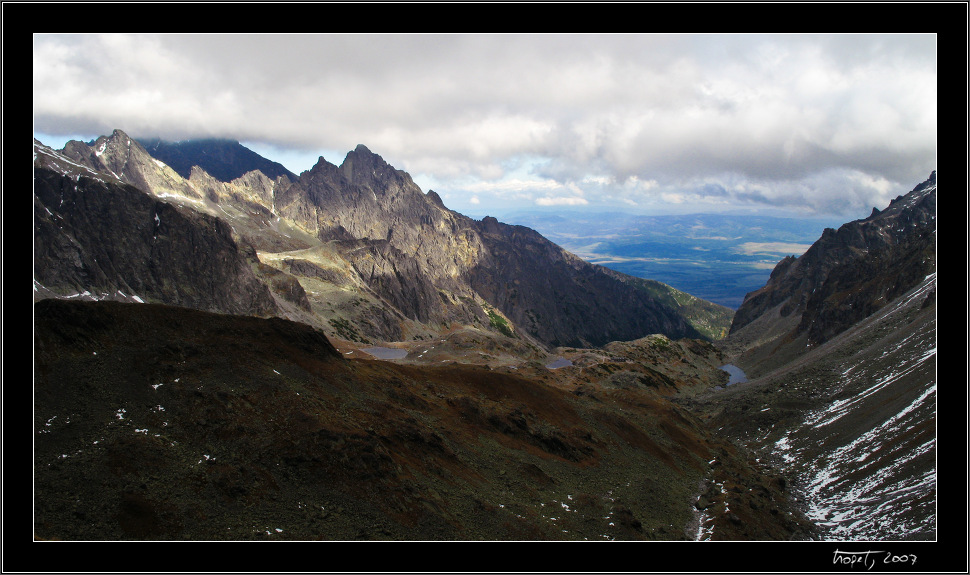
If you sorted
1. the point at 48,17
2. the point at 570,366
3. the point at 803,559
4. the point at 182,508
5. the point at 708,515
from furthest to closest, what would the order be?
the point at 570,366 → the point at 708,515 → the point at 182,508 → the point at 803,559 → the point at 48,17

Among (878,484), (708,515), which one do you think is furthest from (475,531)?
(878,484)

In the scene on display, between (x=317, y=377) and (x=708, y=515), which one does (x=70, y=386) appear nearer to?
(x=317, y=377)
